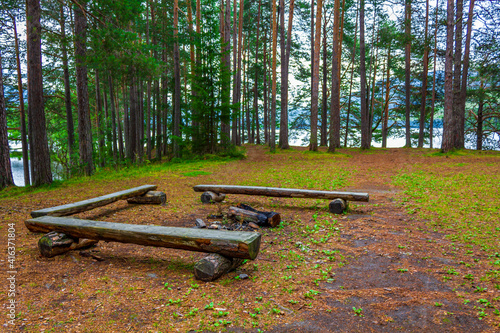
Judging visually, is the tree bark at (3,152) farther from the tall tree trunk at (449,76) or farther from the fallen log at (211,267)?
the tall tree trunk at (449,76)

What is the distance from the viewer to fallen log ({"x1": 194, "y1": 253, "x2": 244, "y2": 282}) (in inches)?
122

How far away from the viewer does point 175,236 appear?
130 inches

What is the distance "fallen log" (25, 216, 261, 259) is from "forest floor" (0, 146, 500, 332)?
33cm

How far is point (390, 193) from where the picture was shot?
752 centimetres

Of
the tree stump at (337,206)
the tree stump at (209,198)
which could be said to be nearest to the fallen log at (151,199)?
the tree stump at (209,198)

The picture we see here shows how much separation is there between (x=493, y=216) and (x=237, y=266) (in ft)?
16.0

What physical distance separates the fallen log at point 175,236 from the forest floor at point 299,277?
0.33 meters

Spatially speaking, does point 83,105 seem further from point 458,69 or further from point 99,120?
point 458,69

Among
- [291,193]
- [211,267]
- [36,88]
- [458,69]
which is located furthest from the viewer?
[458,69]

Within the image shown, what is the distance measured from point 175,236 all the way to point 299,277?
153 centimetres

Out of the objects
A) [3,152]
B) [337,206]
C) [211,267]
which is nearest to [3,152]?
[3,152]

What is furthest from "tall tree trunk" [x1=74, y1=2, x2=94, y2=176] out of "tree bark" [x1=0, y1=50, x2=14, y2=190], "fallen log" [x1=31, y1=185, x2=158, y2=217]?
"fallen log" [x1=31, y1=185, x2=158, y2=217]

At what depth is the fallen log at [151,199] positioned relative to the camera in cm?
663

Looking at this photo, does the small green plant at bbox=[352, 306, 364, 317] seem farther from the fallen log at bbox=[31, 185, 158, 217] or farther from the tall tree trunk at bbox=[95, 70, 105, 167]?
the tall tree trunk at bbox=[95, 70, 105, 167]
